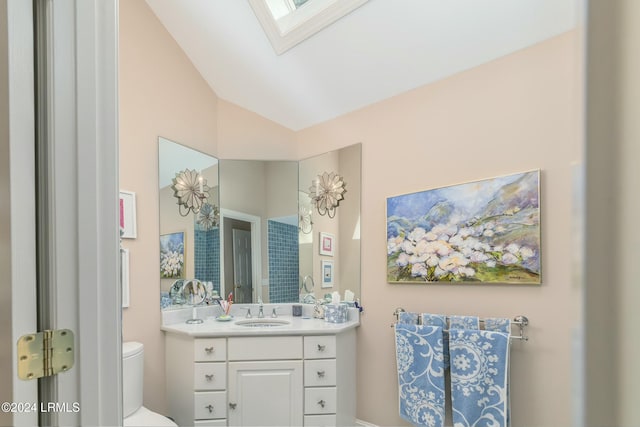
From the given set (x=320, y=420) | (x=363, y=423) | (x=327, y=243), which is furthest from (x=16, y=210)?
(x=363, y=423)

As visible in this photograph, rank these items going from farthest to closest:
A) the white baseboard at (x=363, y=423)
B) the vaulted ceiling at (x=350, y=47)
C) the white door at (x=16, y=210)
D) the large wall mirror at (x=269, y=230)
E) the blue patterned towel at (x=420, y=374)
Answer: the large wall mirror at (x=269, y=230), the white baseboard at (x=363, y=423), the blue patterned towel at (x=420, y=374), the vaulted ceiling at (x=350, y=47), the white door at (x=16, y=210)

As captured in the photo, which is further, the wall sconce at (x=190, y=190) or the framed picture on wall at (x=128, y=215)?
the wall sconce at (x=190, y=190)

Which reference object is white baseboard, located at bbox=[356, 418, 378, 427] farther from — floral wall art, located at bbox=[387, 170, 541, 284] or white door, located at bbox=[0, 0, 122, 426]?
white door, located at bbox=[0, 0, 122, 426]

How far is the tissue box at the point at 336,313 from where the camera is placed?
2.62 metres

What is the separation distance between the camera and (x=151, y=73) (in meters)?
2.54

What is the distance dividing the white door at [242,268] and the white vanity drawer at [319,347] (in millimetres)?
789

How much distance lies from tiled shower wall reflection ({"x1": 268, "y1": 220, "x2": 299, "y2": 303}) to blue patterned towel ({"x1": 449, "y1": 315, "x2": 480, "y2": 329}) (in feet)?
4.30

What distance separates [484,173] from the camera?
6.88 ft

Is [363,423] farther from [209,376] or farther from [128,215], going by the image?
[128,215]

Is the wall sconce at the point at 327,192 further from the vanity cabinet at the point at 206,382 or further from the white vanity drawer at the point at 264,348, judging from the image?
the vanity cabinet at the point at 206,382

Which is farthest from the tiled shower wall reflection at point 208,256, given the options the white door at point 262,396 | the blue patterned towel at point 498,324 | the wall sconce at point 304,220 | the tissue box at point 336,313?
the blue patterned towel at point 498,324

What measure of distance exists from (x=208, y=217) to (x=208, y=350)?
102 cm

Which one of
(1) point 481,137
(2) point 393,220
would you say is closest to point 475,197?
(1) point 481,137

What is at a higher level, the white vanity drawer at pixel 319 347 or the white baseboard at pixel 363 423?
the white vanity drawer at pixel 319 347
